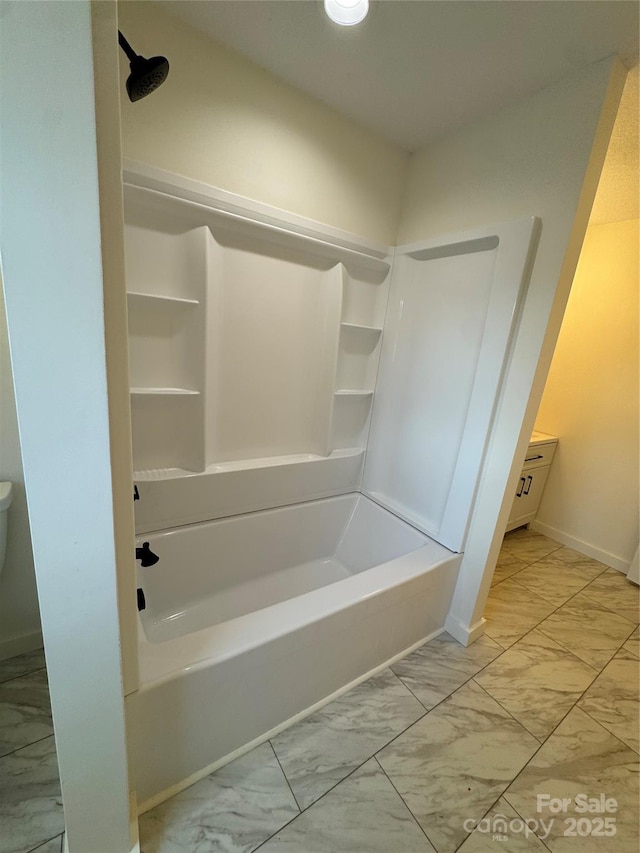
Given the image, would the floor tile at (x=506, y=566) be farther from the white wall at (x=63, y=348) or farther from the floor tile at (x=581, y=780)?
the white wall at (x=63, y=348)

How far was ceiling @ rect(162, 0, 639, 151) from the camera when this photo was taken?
1075 millimetres

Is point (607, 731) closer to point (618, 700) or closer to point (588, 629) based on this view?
point (618, 700)

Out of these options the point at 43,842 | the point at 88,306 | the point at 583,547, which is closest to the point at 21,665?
the point at 43,842

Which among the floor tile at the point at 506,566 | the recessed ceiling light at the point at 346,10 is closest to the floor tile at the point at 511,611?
the floor tile at the point at 506,566

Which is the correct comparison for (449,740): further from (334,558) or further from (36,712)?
(36,712)

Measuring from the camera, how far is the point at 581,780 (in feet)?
3.91

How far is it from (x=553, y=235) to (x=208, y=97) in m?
1.47

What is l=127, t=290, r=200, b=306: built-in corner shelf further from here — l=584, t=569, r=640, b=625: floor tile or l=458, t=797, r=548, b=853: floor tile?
l=584, t=569, r=640, b=625: floor tile

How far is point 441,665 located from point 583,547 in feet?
6.29

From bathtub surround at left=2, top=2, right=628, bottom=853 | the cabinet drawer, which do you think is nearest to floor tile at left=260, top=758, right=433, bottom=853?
bathtub surround at left=2, top=2, right=628, bottom=853

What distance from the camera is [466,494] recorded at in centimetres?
162

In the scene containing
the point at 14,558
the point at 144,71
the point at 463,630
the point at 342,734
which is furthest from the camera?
the point at 463,630

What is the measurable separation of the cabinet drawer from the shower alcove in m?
1.28

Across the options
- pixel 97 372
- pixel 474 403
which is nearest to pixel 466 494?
pixel 474 403
